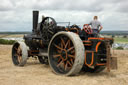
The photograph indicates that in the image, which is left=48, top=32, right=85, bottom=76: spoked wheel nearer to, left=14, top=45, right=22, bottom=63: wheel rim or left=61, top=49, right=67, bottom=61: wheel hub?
left=61, top=49, right=67, bottom=61: wheel hub

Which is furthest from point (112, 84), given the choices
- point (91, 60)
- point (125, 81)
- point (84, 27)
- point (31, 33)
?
point (31, 33)

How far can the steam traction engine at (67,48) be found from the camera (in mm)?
6301

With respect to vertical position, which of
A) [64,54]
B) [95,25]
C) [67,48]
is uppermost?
[95,25]

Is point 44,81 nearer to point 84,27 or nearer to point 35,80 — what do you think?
point 35,80

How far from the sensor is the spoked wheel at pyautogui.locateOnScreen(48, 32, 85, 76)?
6.14 m

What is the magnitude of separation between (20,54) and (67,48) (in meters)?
3.34

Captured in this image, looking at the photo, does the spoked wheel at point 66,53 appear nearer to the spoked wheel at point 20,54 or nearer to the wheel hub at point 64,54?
the wheel hub at point 64,54

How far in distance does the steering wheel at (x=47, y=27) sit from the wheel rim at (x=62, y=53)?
86 centimetres

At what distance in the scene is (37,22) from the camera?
9844 millimetres

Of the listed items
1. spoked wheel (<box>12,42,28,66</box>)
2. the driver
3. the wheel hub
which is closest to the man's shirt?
the driver

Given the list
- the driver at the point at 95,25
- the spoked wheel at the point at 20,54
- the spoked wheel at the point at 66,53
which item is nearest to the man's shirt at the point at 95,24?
the driver at the point at 95,25

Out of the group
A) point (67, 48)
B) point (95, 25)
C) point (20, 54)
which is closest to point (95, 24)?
point (95, 25)

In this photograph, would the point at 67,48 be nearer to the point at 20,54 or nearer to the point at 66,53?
the point at 66,53

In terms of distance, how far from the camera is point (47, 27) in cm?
839
